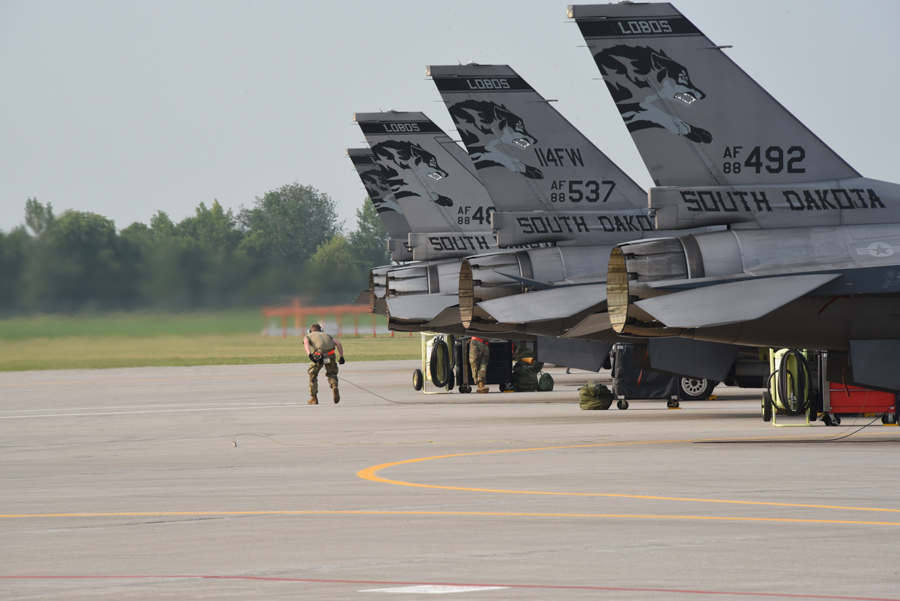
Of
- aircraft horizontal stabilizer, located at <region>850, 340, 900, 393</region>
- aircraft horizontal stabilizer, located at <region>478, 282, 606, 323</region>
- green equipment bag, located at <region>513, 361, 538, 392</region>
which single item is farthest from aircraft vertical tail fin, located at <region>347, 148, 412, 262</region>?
aircraft horizontal stabilizer, located at <region>850, 340, 900, 393</region>

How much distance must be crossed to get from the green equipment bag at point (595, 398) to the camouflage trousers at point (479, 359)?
7.26m

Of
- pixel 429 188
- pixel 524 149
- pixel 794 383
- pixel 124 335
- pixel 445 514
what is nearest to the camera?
pixel 445 514

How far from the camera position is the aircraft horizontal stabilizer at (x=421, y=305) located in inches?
1241

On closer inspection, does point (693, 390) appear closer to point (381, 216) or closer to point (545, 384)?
point (545, 384)

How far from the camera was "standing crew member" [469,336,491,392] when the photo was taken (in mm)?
33719

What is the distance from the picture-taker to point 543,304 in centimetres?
2334

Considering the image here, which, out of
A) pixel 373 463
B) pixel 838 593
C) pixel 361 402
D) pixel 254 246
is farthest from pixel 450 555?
pixel 254 246

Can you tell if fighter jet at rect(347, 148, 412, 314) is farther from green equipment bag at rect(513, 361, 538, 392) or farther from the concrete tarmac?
the concrete tarmac

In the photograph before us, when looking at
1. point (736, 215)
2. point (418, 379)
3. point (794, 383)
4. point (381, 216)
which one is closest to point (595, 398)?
point (794, 383)

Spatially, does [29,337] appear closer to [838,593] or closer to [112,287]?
[112,287]

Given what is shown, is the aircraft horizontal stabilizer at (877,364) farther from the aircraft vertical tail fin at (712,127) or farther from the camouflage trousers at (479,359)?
the camouflage trousers at (479,359)

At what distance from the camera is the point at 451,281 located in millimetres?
31906

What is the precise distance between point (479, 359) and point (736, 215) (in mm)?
16413

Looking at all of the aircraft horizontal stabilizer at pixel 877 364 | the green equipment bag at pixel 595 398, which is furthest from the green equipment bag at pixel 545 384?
the aircraft horizontal stabilizer at pixel 877 364
